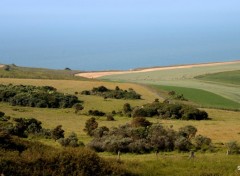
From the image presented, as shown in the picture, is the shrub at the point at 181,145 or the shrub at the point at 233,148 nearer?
the shrub at the point at 233,148

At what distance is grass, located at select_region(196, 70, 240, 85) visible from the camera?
81594mm

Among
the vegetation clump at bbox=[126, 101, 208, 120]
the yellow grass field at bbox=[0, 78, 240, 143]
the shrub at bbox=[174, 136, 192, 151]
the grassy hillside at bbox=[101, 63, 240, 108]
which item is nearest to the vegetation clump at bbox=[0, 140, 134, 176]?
the shrub at bbox=[174, 136, 192, 151]

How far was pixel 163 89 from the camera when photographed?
67.4 meters

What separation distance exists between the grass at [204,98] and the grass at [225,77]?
1571cm

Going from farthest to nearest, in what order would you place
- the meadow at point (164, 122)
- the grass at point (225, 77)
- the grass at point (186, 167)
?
the grass at point (225, 77)
the meadow at point (164, 122)
the grass at point (186, 167)

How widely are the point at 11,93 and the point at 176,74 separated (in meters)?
49.0

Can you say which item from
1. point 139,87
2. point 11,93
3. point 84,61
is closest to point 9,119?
point 11,93

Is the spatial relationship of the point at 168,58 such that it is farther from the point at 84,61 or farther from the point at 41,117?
the point at 41,117

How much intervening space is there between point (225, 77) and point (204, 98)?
2632 cm

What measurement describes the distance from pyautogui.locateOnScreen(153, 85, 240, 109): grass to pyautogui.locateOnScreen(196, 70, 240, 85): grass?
618 inches

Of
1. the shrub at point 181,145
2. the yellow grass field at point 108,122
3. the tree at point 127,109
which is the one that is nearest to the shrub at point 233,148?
the shrub at point 181,145

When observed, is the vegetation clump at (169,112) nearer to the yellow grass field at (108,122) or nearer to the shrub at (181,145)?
the yellow grass field at (108,122)

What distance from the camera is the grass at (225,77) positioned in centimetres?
8159

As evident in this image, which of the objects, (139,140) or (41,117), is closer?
(139,140)
